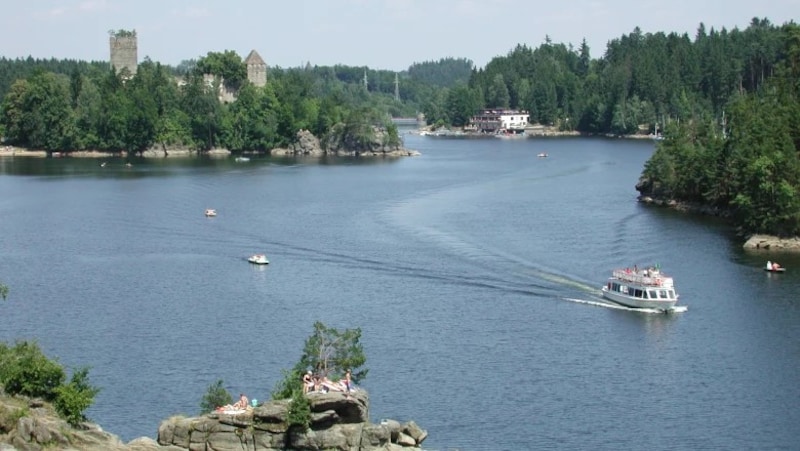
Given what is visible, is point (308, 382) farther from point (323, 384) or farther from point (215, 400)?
point (215, 400)

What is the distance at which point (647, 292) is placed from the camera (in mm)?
57938

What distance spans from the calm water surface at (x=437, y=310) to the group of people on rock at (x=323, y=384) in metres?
4.16

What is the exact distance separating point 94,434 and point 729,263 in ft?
143

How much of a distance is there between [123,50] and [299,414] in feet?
520

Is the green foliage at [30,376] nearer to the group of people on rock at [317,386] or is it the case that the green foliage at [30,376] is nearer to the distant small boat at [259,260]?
the group of people on rock at [317,386]

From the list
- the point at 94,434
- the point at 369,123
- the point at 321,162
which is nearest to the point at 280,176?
the point at 321,162

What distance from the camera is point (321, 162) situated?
147000 millimetres

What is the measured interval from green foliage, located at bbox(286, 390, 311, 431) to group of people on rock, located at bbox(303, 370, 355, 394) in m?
0.95

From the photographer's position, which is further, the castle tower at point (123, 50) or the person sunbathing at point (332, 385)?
the castle tower at point (123, 50)

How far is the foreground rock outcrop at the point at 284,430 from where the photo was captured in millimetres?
33875

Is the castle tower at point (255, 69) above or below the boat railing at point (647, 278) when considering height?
above

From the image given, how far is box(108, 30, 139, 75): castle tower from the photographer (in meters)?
183

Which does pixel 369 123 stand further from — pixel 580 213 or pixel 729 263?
pixel 729 263

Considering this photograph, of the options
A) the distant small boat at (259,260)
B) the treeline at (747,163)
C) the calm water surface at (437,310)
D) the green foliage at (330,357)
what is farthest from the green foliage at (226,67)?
the green foliage at (330,357)
